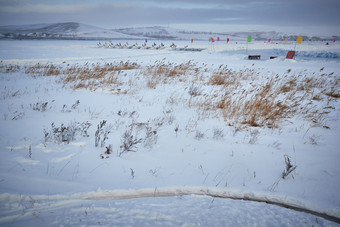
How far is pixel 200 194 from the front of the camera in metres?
1.93

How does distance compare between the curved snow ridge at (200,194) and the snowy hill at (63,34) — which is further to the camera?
the snowy hill at (63,34)

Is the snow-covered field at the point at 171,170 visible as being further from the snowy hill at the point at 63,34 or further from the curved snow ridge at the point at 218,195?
the snowy hill at the point at 63,34

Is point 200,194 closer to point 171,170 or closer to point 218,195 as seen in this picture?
point 218,195

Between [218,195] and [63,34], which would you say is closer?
[218,195]

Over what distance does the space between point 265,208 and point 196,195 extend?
68 cm

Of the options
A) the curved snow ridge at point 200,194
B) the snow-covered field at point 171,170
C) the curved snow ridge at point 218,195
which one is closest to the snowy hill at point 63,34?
the snow-covered field at point 171,170

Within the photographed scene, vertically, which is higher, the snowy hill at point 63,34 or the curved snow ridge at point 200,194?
the snowy hill at point 63,34

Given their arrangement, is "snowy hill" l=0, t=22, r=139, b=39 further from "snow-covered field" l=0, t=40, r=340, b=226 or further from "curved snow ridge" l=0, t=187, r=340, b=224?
"curved snow ridge" l=0, t=187, r=340, b=224

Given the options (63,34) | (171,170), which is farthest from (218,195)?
(63,34)

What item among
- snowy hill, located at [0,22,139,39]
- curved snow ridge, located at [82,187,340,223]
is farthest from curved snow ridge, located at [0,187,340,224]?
snowy hill, located at [0,22,139,39]

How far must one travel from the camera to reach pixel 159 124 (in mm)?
3645

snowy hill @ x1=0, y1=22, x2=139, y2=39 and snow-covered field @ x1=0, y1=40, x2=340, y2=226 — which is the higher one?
snowy hill @ x1=0, y1=22, x2=139, y2=39

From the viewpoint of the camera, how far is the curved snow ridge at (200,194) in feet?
5.62

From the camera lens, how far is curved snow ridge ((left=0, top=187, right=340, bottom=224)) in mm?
1714
